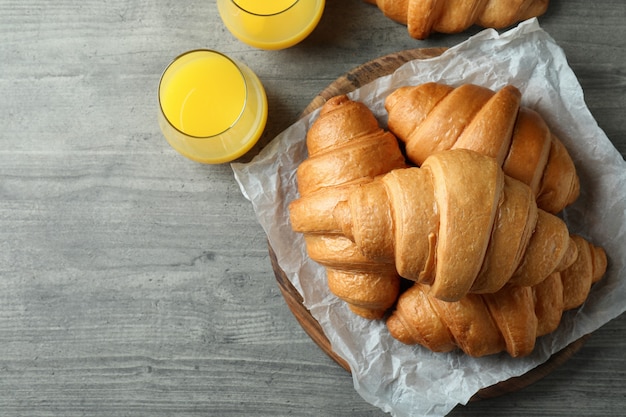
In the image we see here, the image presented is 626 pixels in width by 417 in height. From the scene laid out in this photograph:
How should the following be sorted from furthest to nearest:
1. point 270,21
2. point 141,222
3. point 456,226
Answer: point 141,222
point 270,21
point 456,226

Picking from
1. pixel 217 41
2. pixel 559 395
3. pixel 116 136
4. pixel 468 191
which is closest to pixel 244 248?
pixel 116 136

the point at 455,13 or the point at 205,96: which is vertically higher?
the point at 455,13

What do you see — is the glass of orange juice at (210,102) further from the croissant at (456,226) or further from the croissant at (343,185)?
the croissant at (456,226)

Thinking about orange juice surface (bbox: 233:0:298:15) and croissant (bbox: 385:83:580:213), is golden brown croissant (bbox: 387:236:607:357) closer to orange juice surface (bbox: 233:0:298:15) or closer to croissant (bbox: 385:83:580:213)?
croissant (bbox: 385:83:580:213)

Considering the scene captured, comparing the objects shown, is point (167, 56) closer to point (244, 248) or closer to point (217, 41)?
point (217, 41)

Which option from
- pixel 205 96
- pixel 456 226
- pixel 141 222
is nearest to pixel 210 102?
pixel 205 96

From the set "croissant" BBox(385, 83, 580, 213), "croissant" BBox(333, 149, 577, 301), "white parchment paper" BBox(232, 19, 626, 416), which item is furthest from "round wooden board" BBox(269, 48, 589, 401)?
"croissant" BBox(333, 149, 577, 301)

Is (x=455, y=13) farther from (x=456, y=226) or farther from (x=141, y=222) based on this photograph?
(x=141, y=222)
